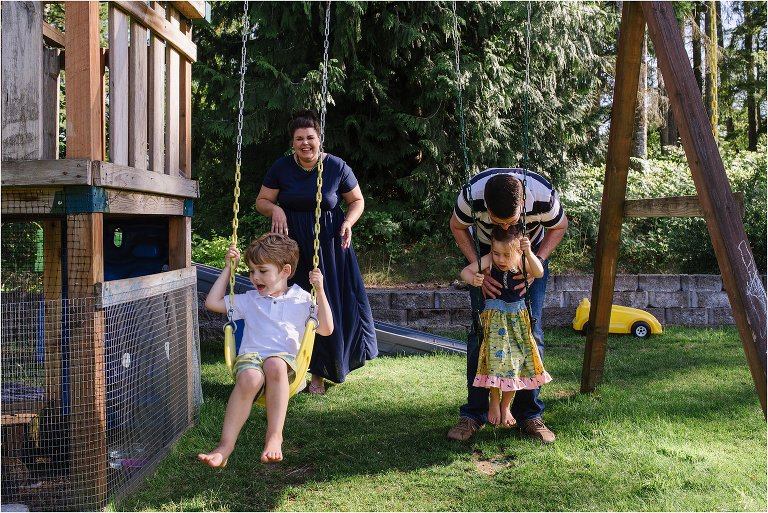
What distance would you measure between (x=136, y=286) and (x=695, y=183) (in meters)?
2.84

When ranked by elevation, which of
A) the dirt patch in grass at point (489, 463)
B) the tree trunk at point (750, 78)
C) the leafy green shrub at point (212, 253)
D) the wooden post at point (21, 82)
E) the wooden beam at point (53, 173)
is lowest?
the dirt patch in grass at point (489, 463)

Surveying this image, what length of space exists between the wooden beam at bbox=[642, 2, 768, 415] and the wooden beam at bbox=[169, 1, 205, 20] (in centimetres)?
277

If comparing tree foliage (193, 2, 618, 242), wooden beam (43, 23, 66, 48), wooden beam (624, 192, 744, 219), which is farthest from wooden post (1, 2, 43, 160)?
tree foliage (193, 2, 618, 242)

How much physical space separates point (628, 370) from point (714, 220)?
310cm

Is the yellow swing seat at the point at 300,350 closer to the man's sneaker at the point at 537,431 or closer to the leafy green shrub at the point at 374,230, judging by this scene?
the man's sneaker at the point at 537,431

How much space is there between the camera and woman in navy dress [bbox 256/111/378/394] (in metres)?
4.68

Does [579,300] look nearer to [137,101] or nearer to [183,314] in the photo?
[183,314]

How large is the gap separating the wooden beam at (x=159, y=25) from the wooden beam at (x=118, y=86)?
0.05 metres

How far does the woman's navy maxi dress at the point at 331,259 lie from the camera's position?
4797 mm

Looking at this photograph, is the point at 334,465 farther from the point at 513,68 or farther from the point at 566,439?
the point at 513,68

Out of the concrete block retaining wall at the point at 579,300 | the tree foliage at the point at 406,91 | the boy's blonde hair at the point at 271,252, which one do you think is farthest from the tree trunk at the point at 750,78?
the boy's blonde hair at the point at 271,252

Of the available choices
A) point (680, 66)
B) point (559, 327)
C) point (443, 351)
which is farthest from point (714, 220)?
point (559, 327)

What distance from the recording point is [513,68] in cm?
1008

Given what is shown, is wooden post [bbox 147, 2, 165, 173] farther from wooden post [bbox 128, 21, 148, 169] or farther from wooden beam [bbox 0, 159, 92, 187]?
wooden beam [bbox 0, 159, 92, 187]
